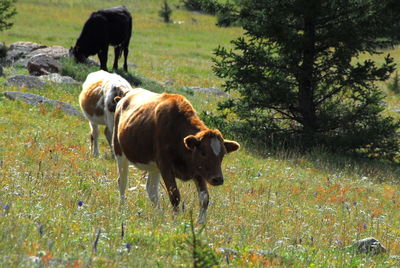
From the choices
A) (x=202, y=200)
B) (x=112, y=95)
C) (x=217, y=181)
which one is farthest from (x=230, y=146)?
(x=112, y=95)

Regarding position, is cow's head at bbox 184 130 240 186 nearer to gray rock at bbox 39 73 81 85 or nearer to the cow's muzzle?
the cow's muzzle

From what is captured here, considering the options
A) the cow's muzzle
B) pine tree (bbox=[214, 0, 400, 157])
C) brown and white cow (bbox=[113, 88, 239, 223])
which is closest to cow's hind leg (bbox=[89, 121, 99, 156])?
pine tree (bbox=[214, 0, 400, 157])

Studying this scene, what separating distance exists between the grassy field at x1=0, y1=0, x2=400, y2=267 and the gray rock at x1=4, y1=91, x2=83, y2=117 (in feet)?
1.46

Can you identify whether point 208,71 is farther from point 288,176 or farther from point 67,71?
point 288,176

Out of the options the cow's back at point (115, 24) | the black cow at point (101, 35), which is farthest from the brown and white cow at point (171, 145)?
the cow's back at point (115, 24)

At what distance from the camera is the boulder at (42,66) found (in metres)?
23.6

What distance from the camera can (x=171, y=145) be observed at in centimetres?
912

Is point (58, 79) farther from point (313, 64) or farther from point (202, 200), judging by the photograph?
point (202, 200)

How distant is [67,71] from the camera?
24.3m

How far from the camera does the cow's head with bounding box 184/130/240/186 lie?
8.59 meters

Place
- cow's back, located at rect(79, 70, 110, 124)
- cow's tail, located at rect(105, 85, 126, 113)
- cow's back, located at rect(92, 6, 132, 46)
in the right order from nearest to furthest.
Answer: cow's tail, located at rect(105, 85, 126, 113)
cow's back, located at rect(79, 70, 110, 124)
cow's back, located at rect(92, 6, 132, 46)

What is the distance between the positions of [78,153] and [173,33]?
187 feet

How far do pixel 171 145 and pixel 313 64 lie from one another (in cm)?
1014

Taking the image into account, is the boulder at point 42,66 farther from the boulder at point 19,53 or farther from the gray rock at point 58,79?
the boulder at point 19,53
